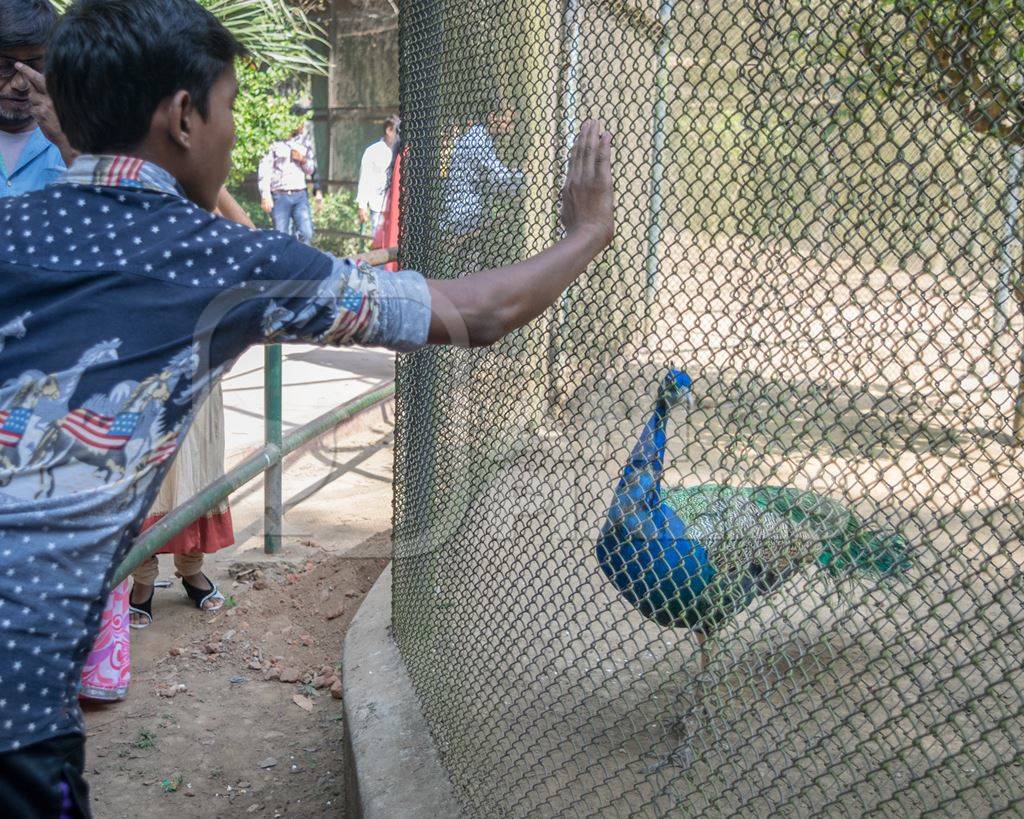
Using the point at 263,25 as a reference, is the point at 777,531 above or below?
above

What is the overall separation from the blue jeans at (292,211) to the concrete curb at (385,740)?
8101 mm

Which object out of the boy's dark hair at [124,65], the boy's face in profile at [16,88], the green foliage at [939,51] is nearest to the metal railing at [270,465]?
the boy's face in profile at [16,88]

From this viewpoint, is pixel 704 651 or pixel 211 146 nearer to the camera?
pixel 211 146

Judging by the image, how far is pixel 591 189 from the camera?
146 centimetres

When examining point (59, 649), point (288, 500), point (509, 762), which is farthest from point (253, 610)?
point (59, 649)

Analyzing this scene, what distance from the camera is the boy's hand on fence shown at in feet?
4.74

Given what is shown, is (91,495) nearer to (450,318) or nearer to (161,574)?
(450,318)

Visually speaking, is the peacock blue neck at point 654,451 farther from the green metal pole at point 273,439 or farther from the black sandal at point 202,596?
the black sandal at point 202,596

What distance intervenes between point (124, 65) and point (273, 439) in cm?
279

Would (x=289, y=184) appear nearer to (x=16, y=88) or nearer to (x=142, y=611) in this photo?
(x=142, y=611)

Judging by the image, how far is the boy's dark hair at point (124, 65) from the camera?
1.22m

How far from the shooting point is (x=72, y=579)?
122cm

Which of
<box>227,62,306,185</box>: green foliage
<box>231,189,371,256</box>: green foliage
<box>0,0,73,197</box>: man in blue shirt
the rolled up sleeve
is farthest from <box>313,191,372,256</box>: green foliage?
the rolled up sleeve

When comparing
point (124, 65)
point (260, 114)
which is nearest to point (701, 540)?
point (124, 65)
